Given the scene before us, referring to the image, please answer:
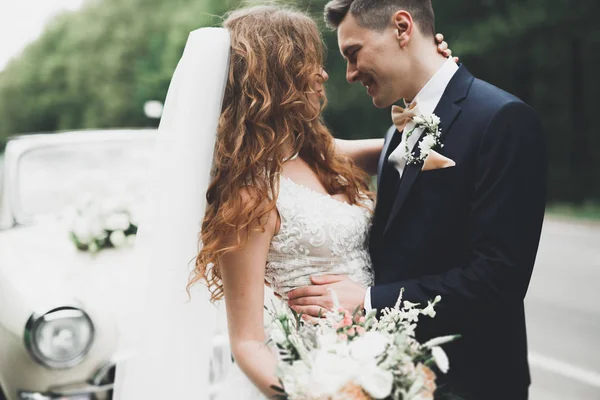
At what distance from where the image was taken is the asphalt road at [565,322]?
467cm

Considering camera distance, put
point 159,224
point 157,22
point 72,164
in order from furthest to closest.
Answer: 1. point 157,22
2. point 72,164
3. point 159,224

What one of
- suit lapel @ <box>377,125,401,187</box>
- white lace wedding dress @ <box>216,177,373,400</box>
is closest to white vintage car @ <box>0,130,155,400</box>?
white lace wedding dress @ <box>216,177,373,400</box>

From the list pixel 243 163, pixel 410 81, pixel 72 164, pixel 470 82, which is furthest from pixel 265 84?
pixel 72 164

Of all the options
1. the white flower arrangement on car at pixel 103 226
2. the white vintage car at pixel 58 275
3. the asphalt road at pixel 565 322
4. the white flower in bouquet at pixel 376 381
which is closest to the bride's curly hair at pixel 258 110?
the white flower in bouquet at pixel 376 381

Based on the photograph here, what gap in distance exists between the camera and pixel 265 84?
7.37 feet

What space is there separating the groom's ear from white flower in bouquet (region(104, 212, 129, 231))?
250 centimetres

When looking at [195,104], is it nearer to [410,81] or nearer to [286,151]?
[286,151]

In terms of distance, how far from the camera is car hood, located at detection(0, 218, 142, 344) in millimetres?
3254

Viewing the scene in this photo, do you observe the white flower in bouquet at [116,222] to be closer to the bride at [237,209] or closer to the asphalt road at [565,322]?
the bride at [237,209]

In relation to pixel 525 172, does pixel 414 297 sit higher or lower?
lower

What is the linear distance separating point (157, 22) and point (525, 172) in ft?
116

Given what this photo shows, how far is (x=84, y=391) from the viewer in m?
3.23

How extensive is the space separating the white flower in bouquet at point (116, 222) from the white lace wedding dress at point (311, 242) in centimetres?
202

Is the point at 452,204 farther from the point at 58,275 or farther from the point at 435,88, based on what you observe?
the point at 58,275
